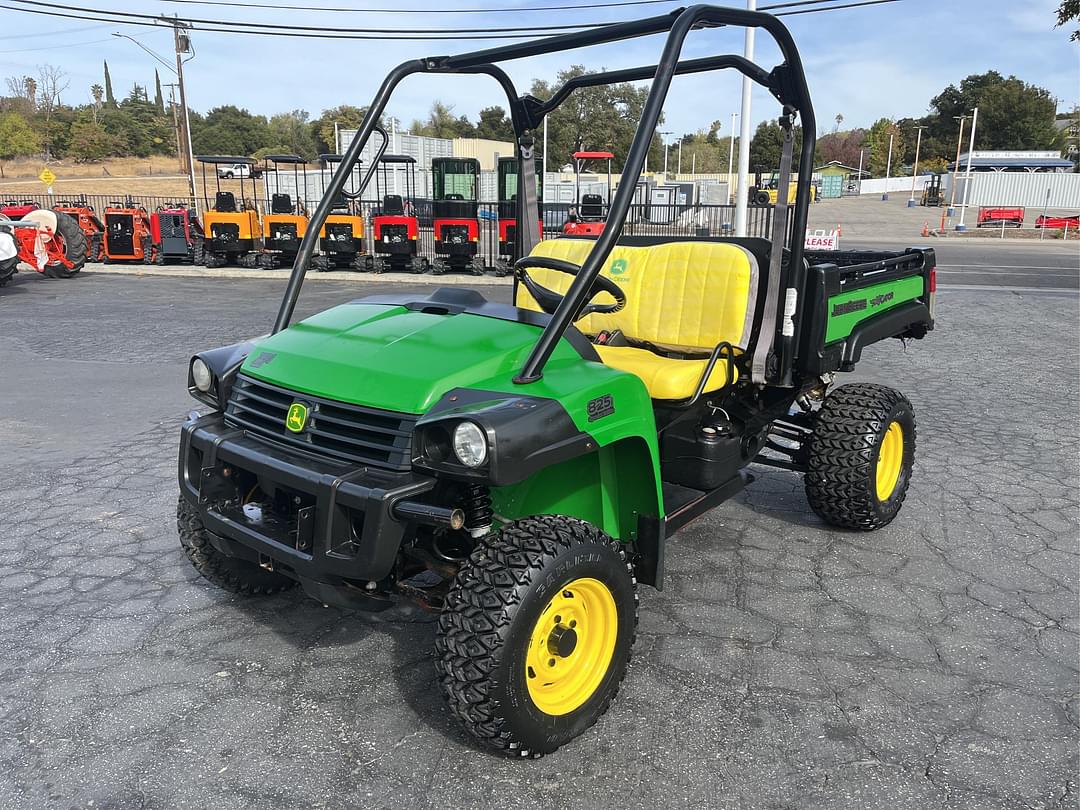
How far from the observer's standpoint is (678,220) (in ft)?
79.6

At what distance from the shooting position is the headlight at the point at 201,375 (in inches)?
121

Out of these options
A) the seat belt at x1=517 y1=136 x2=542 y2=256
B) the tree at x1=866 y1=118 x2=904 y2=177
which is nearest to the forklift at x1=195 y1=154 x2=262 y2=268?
the seat belt at x1=517 y1=136 x2=542 y2=256

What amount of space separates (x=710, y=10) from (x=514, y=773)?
243 cm

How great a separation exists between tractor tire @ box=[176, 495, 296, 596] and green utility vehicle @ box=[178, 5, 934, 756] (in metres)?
0.01

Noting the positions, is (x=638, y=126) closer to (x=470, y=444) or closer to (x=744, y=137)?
(x=470, y=444)

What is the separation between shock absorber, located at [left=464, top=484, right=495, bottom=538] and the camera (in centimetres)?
254

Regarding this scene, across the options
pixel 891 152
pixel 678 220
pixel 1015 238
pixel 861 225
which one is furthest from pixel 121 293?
pixel 891 152

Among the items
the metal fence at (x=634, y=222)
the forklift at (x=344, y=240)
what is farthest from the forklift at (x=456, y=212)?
the forklift at (x=344, y=240)

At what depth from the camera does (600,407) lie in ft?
8.38

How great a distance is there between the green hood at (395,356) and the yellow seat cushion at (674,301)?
30.5 inches

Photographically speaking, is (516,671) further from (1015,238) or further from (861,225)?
(861,225)

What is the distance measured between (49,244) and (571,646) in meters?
16.4

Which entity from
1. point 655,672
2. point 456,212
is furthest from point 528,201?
point 456,212

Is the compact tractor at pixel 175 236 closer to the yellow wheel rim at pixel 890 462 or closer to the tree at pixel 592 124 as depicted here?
the tree at pixel 592 124
